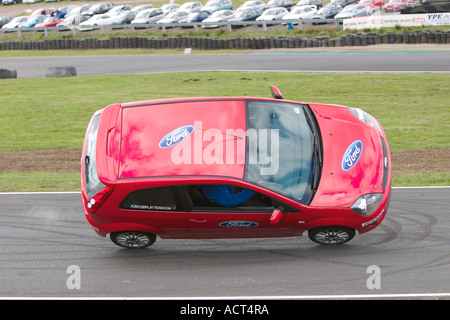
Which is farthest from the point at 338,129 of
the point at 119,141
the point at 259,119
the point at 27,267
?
the point at 27,267

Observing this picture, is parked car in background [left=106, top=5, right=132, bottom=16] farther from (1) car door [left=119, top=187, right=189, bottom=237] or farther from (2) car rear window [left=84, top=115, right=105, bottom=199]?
(1) car door [left=119, top=187, right=189, bottom=237]

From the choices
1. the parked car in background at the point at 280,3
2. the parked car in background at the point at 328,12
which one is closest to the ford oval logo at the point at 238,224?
the parked car in background at the point at 328,12

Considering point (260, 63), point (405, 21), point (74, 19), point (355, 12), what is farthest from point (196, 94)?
point (74, 19)

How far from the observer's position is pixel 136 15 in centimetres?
4294

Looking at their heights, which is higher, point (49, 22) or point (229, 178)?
point (229, 178)

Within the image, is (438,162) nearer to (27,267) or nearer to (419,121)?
(419,121)

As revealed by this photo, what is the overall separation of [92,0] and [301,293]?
57379mm

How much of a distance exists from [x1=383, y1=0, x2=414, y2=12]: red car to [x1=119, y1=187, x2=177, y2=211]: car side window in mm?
33993

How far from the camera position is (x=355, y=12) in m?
35.4

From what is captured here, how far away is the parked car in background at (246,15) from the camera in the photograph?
125 feet

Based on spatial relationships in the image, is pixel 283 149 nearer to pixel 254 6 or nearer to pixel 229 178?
pixel 229 178

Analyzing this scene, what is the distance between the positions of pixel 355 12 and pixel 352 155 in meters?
29.5

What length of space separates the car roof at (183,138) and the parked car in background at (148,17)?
33519mm

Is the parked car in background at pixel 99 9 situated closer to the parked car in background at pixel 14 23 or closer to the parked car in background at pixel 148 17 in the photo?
the parked car in background at pixel 14 23
